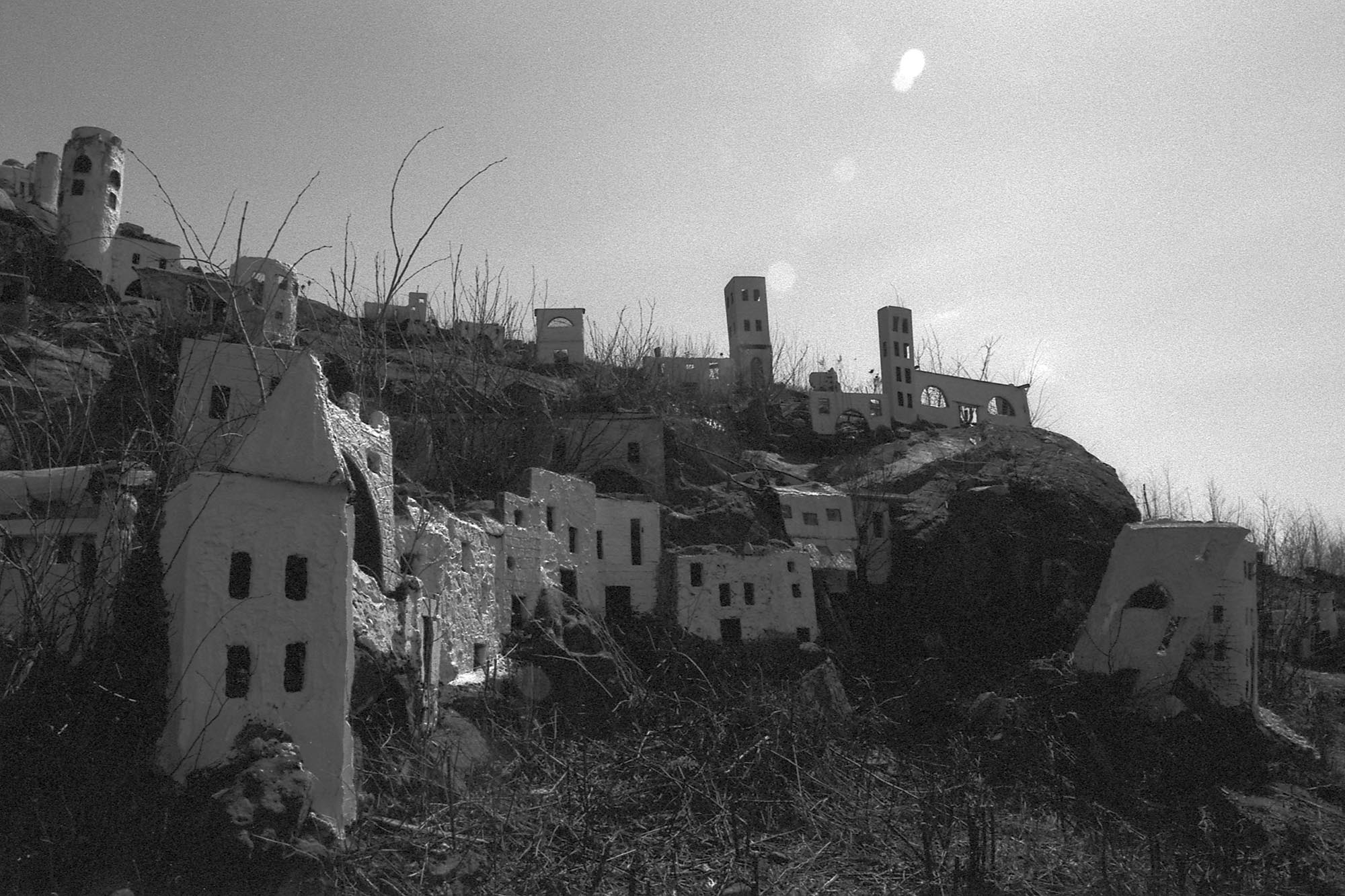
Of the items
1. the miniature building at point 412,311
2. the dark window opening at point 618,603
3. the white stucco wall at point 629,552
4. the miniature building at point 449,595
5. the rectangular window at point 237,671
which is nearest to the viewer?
the rectangular window at point 237,671

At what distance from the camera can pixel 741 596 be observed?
32562 millimetres

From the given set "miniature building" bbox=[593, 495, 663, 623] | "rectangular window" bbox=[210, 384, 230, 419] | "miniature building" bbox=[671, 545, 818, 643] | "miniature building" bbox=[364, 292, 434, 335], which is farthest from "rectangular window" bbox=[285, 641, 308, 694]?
"miniature building" bbox=[364, 292, 434, 335]

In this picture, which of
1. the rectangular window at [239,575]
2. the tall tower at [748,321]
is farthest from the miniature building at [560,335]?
the rectangular window at [239,575]

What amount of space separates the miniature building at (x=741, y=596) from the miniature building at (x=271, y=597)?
1492cm

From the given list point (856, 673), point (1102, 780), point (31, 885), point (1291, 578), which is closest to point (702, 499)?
point (856, 673)

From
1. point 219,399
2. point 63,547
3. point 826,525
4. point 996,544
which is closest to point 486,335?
point 826,525

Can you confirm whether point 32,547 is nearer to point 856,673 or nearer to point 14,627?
point 14,627

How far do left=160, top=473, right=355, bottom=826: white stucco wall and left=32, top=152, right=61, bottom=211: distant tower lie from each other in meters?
51.9

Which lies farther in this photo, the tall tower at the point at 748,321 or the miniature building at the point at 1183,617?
the tall tower at the point at 748,321

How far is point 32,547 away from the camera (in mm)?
18922

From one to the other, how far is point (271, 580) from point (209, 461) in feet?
22.2

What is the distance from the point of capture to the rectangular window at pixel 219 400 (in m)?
25.3

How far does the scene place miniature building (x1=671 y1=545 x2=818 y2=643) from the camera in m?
32.2

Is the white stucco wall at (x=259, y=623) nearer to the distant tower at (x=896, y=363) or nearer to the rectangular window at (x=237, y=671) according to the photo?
the rectangular window at (x=237, y=671)
